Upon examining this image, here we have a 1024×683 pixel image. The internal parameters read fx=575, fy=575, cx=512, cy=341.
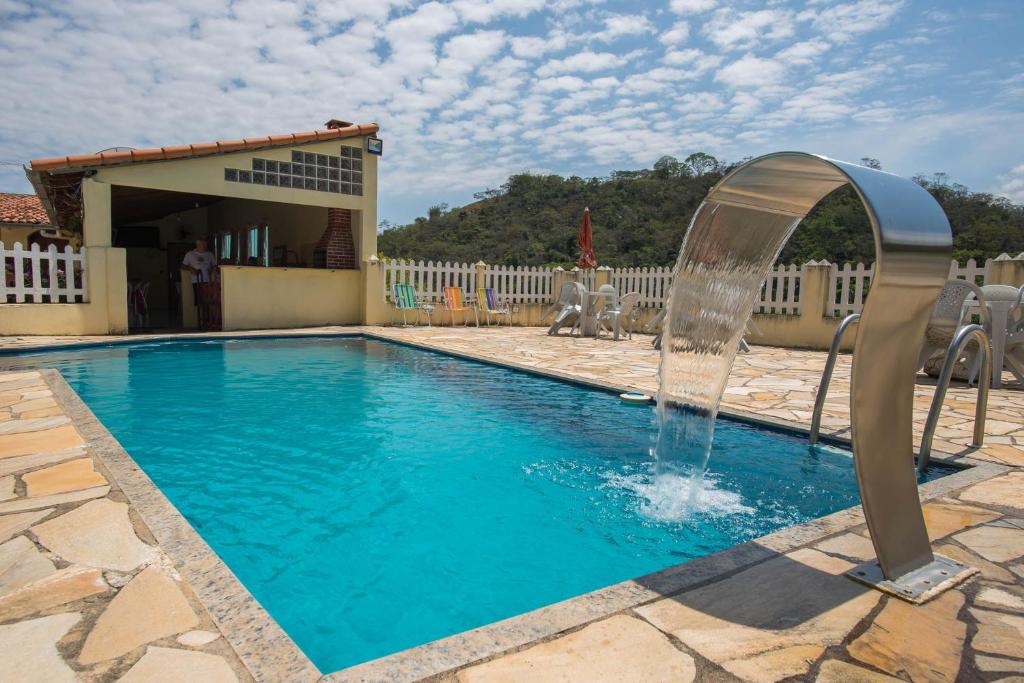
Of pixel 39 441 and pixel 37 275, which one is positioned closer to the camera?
pixel 39 441

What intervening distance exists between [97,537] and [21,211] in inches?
→ 925

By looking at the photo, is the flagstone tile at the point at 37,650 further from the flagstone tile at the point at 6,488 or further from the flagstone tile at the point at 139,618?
the flagstone tile at the point at 6,488

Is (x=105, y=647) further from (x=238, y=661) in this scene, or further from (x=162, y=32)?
(x=162, y=32)

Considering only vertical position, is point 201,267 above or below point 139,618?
above

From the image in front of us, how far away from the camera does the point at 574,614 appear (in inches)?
66.6

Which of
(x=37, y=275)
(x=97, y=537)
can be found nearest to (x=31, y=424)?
(x=97, y=537)

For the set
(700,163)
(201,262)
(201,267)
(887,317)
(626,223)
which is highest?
(700,163)

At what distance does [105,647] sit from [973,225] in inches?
1136

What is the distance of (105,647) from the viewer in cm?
146

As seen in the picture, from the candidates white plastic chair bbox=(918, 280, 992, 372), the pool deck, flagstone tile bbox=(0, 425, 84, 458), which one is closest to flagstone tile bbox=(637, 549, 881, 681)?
the pool deck

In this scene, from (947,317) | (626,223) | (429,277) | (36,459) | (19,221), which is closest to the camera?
(36,459)

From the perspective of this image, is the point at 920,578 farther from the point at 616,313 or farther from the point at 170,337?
the point at 170,337

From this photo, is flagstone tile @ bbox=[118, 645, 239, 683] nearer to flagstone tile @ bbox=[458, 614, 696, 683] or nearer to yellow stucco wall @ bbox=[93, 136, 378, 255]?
flagstone tile @ bbox=[458, 614, 696, 683]

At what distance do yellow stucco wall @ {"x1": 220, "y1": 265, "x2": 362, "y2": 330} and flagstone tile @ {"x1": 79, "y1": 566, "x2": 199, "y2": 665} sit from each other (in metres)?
10.5
